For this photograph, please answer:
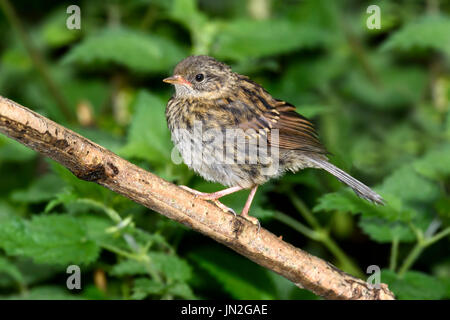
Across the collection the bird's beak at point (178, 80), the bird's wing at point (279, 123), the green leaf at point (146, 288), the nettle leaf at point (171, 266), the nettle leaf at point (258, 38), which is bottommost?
the green leaf at point (146, 288)

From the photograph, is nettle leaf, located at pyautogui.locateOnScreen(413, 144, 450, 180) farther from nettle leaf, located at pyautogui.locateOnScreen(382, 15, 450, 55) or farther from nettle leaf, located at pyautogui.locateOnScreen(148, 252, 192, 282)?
nettle leaf, located at pyautogui.locateOnScreen(148, 252, 192, 282)

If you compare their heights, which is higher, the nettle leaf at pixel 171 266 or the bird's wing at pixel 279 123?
the bird's wing at pixel 279 123

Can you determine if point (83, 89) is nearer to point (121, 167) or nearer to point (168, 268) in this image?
point (168, 268)

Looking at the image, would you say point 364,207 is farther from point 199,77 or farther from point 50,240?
point 50,240

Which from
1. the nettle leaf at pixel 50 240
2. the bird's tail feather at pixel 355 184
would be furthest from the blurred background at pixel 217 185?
the bird's tail feather at pixel 355 184

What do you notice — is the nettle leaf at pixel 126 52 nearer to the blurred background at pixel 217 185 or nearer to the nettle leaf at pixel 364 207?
the blurred background at pixel 217 185

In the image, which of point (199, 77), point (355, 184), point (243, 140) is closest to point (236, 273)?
point (243, 140)

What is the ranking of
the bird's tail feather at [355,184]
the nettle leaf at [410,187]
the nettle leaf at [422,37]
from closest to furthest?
the bird's tail feather at [355,184] < the nettle leaf at [410,187] < the nettle leaf at [422,37]
